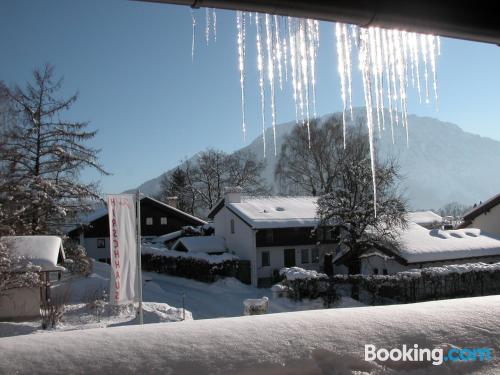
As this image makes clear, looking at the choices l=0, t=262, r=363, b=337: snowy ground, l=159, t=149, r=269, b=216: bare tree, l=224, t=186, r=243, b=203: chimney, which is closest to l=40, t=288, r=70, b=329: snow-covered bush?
l=0, t=262, r=363, b=337: snowy ground

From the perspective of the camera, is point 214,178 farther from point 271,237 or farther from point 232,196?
Result: point 271,237

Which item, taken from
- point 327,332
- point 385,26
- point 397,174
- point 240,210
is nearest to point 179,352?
point 327,332

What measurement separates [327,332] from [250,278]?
27.7m

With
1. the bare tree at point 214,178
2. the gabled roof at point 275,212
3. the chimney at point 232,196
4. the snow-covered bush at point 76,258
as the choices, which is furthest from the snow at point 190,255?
the bare tree at point 214,178

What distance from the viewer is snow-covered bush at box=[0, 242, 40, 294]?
15.7 metres

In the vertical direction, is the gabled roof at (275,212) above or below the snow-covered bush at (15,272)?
above

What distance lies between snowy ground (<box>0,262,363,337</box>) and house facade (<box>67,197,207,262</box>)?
7.02 metres

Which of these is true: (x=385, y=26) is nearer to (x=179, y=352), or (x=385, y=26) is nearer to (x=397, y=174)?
(x=179, y=352)

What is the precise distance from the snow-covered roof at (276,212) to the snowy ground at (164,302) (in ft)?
14.6

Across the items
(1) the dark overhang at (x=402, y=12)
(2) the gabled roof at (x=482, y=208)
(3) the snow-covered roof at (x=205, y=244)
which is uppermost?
(1) the dark overhang at (x=402, y=12)

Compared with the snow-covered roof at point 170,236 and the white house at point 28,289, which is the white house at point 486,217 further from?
the white house at point 28,289

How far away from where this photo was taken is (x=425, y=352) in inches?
143

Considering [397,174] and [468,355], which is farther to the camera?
[397,174]

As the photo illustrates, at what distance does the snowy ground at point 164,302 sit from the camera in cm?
1673
